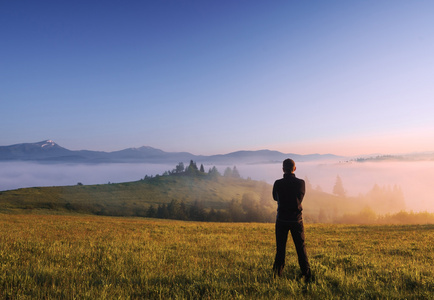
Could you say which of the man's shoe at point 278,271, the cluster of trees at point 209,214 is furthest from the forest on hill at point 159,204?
the man's shoe at point 278,271

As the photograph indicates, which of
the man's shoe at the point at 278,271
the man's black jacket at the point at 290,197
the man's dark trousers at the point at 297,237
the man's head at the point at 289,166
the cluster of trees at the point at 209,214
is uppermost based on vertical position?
the man's head at the point at 289,166

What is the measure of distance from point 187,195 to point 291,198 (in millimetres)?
146735

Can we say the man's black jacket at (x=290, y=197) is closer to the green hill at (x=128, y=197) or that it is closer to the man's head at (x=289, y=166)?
the man's head at (x=289, y=166)

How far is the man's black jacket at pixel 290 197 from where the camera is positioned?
7023mm

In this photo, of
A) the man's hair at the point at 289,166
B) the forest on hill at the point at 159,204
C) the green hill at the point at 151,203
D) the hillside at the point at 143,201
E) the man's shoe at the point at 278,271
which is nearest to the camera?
the man's hair at the point at 289,166

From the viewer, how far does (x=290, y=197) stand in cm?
709

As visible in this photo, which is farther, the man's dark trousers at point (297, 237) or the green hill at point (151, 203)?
the green hill at point (151, 203)

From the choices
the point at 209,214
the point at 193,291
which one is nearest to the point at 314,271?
the point at 193,291

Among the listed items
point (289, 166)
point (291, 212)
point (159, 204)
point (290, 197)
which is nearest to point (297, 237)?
point (291, 212)

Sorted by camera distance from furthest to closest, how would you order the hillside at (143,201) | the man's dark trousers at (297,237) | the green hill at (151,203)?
the green hill at (151,203)
the hillside at (143,201)
the man's dark trousers at (297,237)

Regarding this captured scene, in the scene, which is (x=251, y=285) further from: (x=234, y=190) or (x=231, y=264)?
(x=234, y=190)

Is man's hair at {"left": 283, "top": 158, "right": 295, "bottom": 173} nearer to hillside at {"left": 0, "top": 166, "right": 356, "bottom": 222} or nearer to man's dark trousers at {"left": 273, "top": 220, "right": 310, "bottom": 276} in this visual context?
man's dark trousers at {"left": 273, "top": 220, "right": 310, "bottom": 276}

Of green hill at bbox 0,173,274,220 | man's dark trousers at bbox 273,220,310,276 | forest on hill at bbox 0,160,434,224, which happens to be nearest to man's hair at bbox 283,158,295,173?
man's dark trousers at bbox 273,220,310,276

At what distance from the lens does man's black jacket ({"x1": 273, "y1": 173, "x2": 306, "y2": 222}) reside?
702 cm
